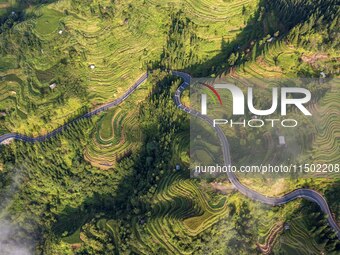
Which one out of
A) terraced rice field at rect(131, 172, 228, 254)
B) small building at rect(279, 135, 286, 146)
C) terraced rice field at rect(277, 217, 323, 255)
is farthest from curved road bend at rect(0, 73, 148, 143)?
terraced rice field at rect(277, 217, 323, 255)

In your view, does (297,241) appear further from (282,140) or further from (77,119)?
(77,119)

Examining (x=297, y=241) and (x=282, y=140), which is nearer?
(x=297, y=241)

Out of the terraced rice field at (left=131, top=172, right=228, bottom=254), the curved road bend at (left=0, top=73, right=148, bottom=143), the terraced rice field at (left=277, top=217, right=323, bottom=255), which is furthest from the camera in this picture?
the curved road bend at (left=0, top=73, right=148, bottom=143)

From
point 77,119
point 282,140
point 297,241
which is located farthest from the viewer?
point 77,119

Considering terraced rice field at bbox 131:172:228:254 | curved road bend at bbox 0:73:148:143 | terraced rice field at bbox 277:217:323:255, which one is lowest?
terraced rice field at bbox 277:217:323:255

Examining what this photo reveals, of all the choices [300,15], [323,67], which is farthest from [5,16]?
[323,67]

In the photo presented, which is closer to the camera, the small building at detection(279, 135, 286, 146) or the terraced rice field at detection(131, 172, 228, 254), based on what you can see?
the terraced rice field at detection(131, 172, 228, 254)

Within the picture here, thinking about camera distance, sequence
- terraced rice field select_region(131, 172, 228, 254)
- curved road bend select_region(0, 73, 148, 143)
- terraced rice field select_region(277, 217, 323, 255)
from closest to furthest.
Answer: terraced rice field select_region(131, 172, 228, 254), terraced rice field select_region(277, 217, 323, 255), curved road bend select_region(0, 73, 148, 143)

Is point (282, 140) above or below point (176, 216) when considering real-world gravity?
above

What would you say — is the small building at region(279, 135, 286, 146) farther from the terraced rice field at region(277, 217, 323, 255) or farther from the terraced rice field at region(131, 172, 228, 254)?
the terraced rice field at region(131, 172, 228, 254)

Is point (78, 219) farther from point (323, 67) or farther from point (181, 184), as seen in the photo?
point (323, 67)

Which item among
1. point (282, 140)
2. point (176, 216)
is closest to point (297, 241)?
point (282, 140)
